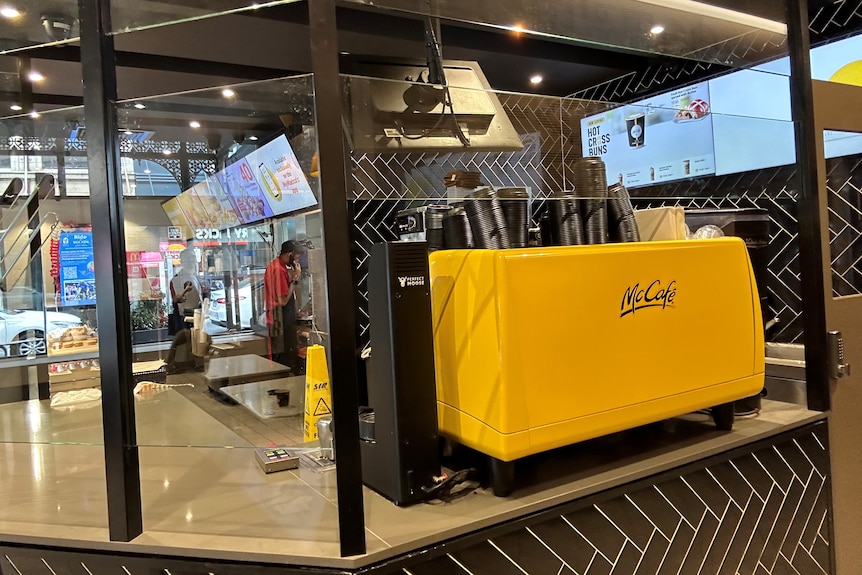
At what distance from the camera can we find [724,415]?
1.87 m

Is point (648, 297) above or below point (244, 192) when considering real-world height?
below

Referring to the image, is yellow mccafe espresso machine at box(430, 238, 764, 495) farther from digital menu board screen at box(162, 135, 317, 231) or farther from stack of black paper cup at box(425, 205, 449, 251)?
digital menu board screen at box(162, 135, 317, 231)

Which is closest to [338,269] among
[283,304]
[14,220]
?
[283,304]

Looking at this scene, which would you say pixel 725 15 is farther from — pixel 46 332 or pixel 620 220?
pixel 46 332

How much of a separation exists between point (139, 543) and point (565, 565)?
1.01 m

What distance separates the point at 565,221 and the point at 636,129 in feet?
3.17

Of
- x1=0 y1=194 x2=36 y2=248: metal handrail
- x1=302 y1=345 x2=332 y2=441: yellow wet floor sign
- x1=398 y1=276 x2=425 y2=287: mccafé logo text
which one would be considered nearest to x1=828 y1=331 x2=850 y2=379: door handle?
x1=398 y1=276 x2=425 y2=287: mccafé logo text

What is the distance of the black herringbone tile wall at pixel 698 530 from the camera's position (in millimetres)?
1393

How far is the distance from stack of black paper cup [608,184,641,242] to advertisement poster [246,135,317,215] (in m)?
0.96

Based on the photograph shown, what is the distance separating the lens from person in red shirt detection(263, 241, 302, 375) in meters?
1.55

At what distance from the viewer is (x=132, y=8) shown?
1377 millimetres

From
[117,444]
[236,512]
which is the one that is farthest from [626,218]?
[117,444]

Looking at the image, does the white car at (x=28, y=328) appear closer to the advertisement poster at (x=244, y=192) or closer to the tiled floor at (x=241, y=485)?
the tiled floor at (x=241, y=485)

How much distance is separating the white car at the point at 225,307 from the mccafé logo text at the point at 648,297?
A: 1.04m
